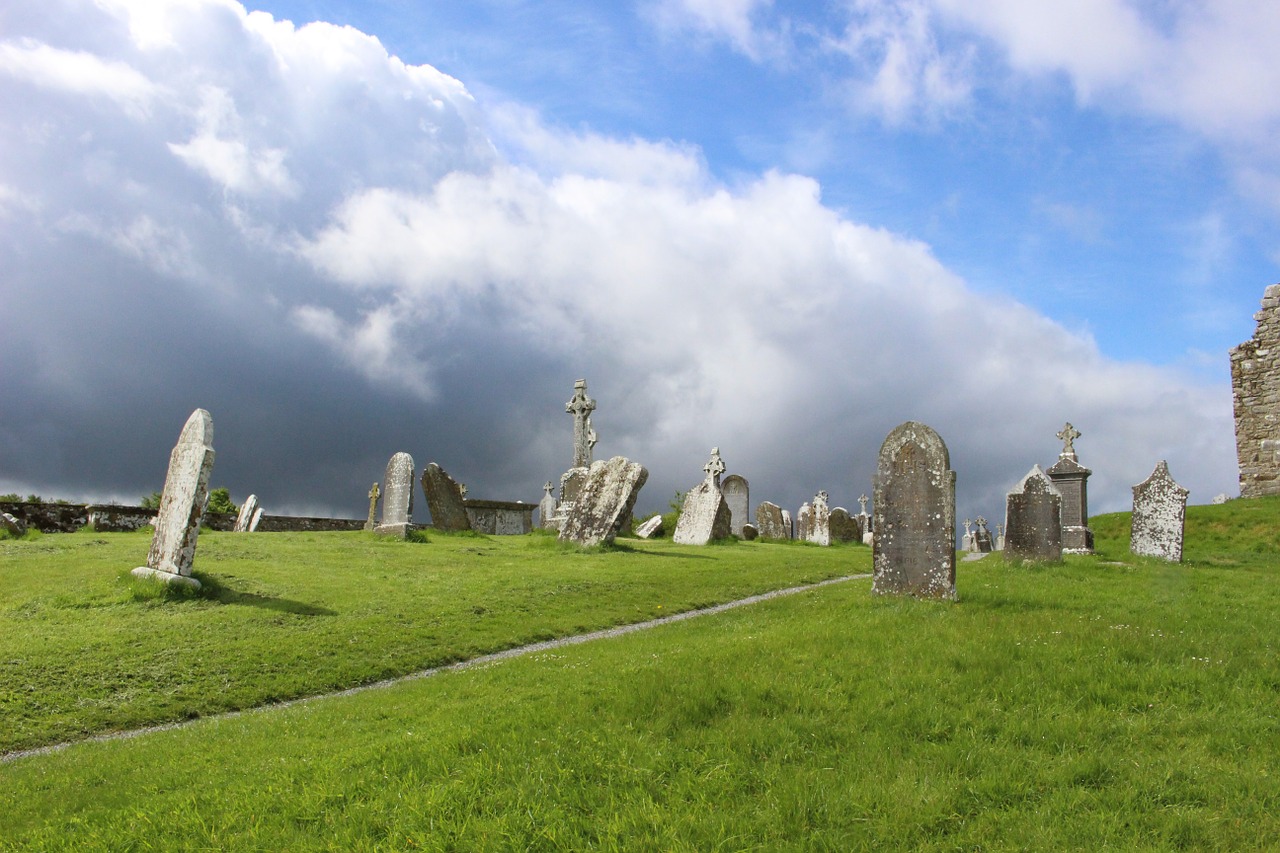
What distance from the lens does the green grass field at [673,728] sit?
5488mm

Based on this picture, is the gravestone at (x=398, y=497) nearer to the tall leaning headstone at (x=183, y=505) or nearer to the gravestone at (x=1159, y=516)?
the tall leaning headstone at (x=183, y=505)

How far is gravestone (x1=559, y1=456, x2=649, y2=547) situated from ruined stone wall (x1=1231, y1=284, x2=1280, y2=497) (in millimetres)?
30870

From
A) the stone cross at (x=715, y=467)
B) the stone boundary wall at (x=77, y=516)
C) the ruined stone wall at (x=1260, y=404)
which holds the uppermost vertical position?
the ruined stone wall at (x=1260, y=404)

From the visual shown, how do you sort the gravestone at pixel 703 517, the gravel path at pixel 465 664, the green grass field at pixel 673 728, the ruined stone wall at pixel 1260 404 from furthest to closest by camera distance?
the ruined stone wall at pixel 1260 404
the gravestone at pixel 703 517
the gravel path at pixel 465 664
the green grass field at pixel 673 728

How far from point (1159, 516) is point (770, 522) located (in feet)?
60.5

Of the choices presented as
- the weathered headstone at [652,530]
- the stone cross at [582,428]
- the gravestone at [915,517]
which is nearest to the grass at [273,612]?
the gravestone at [915,517]

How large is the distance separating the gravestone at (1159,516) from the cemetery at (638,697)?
2.51 metres

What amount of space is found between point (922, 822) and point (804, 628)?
5.14 m

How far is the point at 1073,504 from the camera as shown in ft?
85.0

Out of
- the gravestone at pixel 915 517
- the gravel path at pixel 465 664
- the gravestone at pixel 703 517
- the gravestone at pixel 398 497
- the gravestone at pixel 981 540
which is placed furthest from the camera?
the gravestone at pixel 981 540

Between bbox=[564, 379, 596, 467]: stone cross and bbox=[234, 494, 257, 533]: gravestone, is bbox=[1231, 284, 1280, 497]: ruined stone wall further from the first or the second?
bbox=[234, 494, 257, 533]: gravestone

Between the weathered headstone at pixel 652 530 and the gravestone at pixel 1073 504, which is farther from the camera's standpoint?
the weathered headstone at pixel 652 530

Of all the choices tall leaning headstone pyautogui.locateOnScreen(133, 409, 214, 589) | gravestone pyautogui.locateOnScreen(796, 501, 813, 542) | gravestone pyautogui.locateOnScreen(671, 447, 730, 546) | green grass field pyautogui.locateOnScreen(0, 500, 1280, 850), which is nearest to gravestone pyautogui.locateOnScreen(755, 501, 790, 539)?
gravestone pyautogui.locateOnScreen(796, 501, 813, 542)

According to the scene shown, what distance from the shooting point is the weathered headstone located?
34.6m
